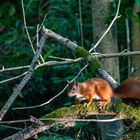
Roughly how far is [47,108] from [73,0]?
7.18 ft

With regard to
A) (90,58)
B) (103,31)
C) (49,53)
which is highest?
(103,31)

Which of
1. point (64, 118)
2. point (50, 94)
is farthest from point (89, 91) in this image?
point (50, 94)

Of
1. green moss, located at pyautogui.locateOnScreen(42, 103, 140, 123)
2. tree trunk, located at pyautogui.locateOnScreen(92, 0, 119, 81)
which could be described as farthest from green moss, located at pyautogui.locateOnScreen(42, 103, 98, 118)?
tree trunk, located at pyautogui.locateOnScreen(92, 0, 119, 81)

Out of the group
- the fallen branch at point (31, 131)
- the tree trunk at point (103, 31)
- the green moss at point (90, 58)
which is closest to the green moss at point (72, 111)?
the fallen branch at point (31, 131)

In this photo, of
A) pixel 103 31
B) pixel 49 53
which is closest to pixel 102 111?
pixel 103 31

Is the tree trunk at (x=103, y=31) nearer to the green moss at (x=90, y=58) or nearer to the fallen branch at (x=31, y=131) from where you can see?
the green moss at (x=90, y=58)

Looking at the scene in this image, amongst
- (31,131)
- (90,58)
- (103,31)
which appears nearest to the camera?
(31,131)

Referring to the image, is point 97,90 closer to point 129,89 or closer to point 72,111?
point 129,89

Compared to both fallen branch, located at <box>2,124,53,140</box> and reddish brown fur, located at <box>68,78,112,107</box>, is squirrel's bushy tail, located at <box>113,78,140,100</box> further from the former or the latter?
fallen branch, located at <box>2,124,53,140</box>

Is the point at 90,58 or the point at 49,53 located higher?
the point at 90,58

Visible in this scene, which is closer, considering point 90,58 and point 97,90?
point 97,90

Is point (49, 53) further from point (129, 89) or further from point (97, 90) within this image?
point (129, 89)

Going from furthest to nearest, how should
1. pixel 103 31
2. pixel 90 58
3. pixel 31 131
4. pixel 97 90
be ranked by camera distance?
pixel 103 31 < pixel 90 58 < pixel 97 90 < pixel 31 131

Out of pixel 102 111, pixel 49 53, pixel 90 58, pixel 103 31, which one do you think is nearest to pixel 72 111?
pixel 102 111
